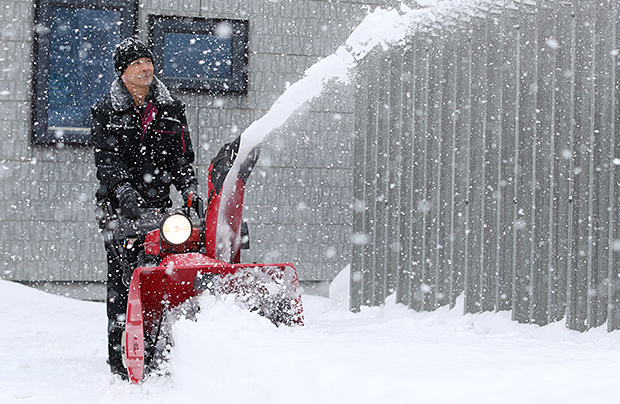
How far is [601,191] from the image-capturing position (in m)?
4.29

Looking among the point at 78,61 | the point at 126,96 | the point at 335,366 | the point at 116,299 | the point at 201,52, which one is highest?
the point at 201,52

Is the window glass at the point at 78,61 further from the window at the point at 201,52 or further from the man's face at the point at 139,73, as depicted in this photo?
the man's face at the point at 139,73

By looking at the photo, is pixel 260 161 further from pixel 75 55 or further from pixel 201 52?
pixel 75 55

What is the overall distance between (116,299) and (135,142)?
93 centimetres

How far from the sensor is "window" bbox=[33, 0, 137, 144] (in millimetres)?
7742

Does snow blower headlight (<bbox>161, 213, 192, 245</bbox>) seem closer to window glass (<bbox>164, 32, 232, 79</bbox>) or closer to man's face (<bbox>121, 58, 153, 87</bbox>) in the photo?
man's face (<bbox>121, 58, 153, 87</bbox>)

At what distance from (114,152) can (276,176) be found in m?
3.63

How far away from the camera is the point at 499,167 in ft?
16.6

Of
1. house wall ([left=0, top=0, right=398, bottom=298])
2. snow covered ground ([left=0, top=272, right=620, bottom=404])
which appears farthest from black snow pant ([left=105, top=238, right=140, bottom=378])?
house wall ([left=0, top=0, right=398, bottom=298])

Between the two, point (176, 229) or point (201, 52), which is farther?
point (201, 52)

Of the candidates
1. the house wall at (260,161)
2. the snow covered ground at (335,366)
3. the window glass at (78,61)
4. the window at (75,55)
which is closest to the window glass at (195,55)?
the house wall at (260,161)

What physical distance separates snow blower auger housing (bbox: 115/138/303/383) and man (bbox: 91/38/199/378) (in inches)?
21.3

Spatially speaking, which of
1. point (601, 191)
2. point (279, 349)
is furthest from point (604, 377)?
point (601, 191)

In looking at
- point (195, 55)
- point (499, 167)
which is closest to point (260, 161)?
point (195, 55)
